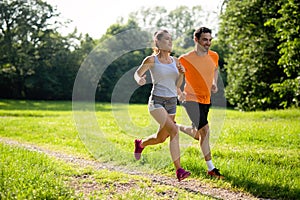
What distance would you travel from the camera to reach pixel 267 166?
7023mm

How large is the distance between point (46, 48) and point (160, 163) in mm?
42950

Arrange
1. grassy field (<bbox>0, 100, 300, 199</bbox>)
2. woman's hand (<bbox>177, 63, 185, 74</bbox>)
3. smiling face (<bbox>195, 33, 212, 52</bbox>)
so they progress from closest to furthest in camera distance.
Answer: grassy field (<bbox>0, 100, 300, 199</bbox>) < woman's hand (<bbox>177, 63, 185, 74</bbox>) < smiling face (<bbox>195, 33, 212, 52</bbox>)

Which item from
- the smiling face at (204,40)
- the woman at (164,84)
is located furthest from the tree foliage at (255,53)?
the woman at (164,84)

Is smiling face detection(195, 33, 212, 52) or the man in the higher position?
smiling face detection(195, 33, 212, 52)

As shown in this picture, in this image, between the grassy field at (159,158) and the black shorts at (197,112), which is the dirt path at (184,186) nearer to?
the grassy field at (159,158)

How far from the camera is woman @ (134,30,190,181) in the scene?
229 inches

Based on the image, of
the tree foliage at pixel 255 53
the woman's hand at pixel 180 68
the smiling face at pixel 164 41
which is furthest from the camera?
the tree foliage at pixel 255 53

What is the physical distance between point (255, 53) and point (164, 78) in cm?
2024

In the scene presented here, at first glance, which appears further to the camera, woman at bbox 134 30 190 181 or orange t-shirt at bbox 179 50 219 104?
orange t-shirt at bbox 179 50 219 104

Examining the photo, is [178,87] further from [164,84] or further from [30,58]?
[30,58]

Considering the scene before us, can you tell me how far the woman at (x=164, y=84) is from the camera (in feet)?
19.1

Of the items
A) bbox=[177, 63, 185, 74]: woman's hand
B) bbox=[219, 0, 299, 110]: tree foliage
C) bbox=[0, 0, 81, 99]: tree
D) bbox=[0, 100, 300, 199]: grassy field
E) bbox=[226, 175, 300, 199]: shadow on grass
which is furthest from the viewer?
bbox=[0, 0, 81, 99]: tree

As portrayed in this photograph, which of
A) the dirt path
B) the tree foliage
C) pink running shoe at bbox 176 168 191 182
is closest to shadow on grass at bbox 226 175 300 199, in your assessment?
the dirt path

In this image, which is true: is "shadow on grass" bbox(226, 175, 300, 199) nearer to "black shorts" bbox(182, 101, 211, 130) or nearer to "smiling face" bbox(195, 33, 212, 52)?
"black shorts" bbox(182, 101, 211, 130)
